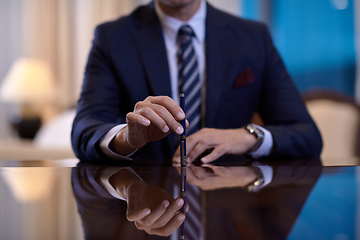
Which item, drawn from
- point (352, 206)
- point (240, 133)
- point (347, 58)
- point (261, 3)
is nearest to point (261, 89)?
point (240, 133)

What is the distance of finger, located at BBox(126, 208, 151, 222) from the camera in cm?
31

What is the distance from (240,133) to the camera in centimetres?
92

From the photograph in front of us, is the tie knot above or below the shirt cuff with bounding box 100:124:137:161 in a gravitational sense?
above

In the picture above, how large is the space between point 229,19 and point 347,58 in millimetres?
2284

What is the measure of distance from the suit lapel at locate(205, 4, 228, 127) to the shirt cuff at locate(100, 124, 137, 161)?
353 millimetres

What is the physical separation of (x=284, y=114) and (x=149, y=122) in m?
0.59

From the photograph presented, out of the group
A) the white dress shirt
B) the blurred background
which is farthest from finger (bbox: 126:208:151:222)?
the blurred background

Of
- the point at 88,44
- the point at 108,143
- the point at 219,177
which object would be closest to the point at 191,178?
the point at 219,177

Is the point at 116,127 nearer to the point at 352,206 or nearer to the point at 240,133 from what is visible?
the point at 240,133

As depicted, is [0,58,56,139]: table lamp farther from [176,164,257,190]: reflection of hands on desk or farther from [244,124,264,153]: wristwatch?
[176,164,257,190]: reflection of hands on desk

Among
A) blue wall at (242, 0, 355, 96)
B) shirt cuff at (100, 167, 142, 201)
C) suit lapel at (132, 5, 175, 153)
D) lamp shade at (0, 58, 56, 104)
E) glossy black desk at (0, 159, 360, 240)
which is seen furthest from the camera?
lamp shade at (0, 58, 56, 104)

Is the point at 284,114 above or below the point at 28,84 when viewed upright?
above

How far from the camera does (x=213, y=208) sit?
1.13ft

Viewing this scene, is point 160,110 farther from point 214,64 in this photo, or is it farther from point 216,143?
point 214,64
